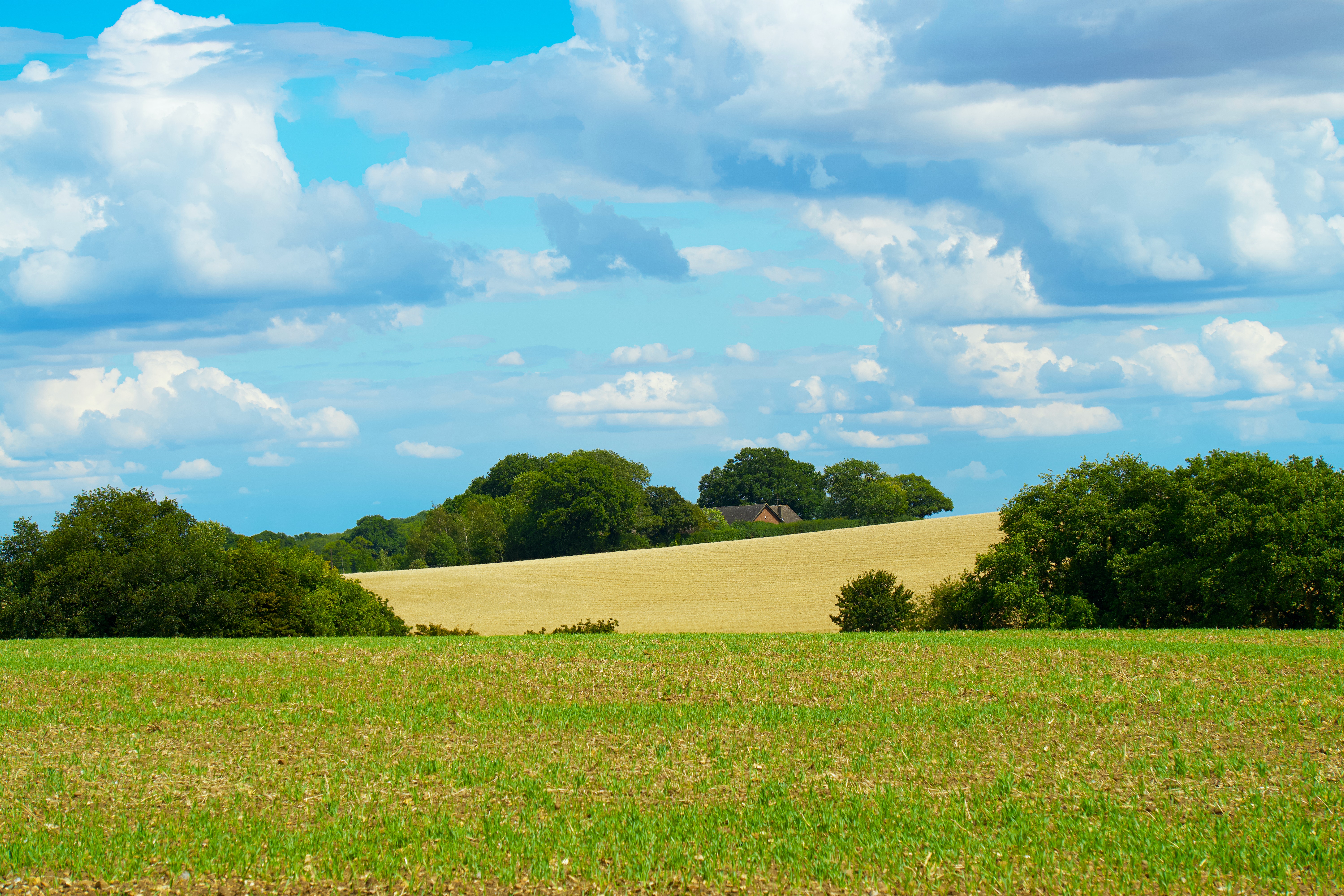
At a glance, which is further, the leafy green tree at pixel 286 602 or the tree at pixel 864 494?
the tree at pixel 864 494

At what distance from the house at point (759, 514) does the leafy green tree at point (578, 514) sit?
2670 centimetres

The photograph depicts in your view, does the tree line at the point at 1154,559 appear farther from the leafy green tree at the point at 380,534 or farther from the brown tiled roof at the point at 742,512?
the leafy green tree at the point at 380,534

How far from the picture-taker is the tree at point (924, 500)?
13812cm

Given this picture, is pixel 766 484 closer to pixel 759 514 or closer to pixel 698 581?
pixel 759 514

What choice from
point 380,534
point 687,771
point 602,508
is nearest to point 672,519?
point 602,508

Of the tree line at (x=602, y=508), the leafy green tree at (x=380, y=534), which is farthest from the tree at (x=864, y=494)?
the leafy green tree at (x=380, y=534)

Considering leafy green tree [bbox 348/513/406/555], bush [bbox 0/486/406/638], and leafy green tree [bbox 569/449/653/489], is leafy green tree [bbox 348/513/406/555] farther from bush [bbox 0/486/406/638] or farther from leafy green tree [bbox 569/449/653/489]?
bush [bbox 0/486/406/638]

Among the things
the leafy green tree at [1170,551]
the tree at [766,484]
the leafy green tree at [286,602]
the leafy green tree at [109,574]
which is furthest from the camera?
the tree at [766,484]

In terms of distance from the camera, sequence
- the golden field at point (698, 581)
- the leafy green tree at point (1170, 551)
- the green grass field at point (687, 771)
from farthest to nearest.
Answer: the golden field at point (698, 581)
the leafy green tree at point (1170, 551)
the green grass field at point (687, 771)

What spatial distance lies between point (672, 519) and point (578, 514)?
12.7 m

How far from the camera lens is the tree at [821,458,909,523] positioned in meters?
132

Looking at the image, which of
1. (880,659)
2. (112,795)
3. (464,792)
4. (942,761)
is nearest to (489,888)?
(464,792)

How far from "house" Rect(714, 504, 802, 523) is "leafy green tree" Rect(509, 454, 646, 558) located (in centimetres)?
2670

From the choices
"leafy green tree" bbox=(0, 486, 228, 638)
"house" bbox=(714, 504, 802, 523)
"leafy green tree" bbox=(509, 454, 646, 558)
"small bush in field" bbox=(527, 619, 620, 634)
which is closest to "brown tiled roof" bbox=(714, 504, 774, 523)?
"house" bbox=(714, 504, 802, 523)
